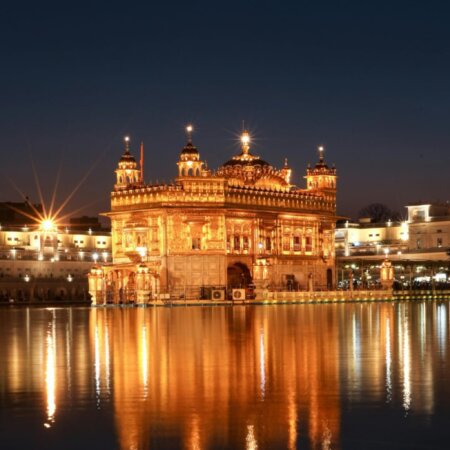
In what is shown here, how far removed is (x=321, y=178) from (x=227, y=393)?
73.9 meters

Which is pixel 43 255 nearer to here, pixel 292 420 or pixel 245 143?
pixel 245 143

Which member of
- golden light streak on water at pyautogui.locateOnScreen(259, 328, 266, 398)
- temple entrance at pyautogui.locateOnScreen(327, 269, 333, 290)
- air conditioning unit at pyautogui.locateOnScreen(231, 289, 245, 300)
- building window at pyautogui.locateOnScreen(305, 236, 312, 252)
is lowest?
golden light streak on water at pyautogui.locateOnScreen(259, 328, 266, 398)

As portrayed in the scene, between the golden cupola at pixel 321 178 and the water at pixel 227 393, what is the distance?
6142 cm

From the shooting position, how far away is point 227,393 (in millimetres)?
15820

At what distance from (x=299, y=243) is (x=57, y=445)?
73.2 metres

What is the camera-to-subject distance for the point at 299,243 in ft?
278

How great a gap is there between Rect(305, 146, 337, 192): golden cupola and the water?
6142cm

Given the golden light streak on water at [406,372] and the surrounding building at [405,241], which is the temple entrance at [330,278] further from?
the golden light streak on water at [406,372]

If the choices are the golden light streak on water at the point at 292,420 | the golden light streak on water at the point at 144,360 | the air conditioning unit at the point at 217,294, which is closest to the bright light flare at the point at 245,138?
the air conditioning unit at the point at 217,294

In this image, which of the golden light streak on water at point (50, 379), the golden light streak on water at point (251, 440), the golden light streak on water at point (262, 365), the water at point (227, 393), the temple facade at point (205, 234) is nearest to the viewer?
the golden light streak on water at point (251, 440)

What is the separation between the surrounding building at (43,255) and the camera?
332ft

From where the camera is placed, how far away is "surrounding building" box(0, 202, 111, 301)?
3979 inches

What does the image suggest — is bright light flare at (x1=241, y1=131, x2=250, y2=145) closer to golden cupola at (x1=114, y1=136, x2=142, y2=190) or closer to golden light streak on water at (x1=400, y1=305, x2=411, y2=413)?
golden cupola at (x1=114, y1=136, x2=142, y2=190)

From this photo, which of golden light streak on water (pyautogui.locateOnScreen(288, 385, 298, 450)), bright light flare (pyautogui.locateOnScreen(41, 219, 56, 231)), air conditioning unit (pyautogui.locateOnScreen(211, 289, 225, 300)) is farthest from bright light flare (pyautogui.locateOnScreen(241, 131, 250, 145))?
golden light streak on water (pyautogui.locateOnScreen(288, 385, 298, 450))
